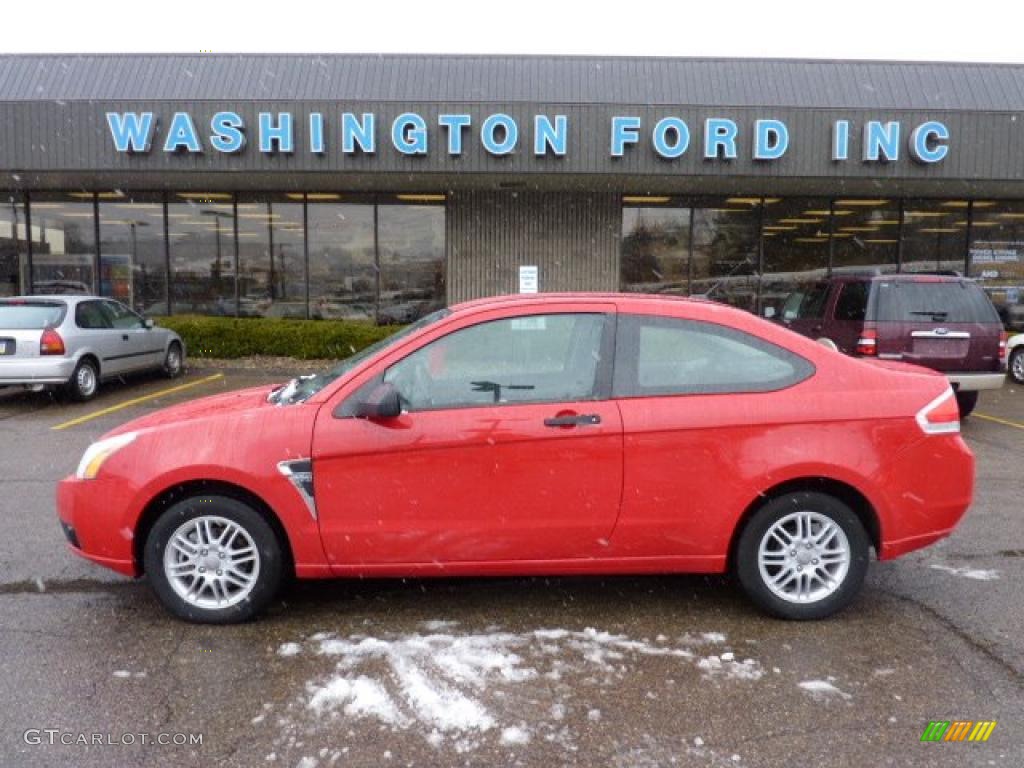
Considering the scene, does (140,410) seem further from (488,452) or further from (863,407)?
(863,407)

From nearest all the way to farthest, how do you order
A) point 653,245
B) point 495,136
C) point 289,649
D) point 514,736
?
point 514,736 < point 289,649 < point 495,136 < point 653,245

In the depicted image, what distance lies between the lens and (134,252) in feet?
58.7

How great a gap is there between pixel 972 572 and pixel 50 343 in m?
10.5

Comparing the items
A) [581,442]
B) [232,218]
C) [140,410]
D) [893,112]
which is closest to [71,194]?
[232,218]

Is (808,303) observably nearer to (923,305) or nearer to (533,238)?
(923,305)

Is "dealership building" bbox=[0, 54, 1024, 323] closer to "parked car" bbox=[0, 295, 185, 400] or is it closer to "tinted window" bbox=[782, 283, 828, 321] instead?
"parked car" bbox=[0, 295, 185, 400]

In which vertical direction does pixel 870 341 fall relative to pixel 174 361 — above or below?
above

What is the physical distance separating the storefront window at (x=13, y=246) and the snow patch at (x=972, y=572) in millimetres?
18857

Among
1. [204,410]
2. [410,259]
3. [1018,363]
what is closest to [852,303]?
[1018,363]

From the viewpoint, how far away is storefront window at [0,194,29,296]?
59.0 ft

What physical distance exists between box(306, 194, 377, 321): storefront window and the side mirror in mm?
13981

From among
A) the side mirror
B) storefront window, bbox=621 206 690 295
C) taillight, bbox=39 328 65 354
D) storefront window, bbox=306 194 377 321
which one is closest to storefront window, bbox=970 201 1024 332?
storefront window, bbox=621 206 690 295

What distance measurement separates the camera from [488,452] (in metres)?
3.95

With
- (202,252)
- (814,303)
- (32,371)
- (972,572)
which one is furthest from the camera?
(202,252)
